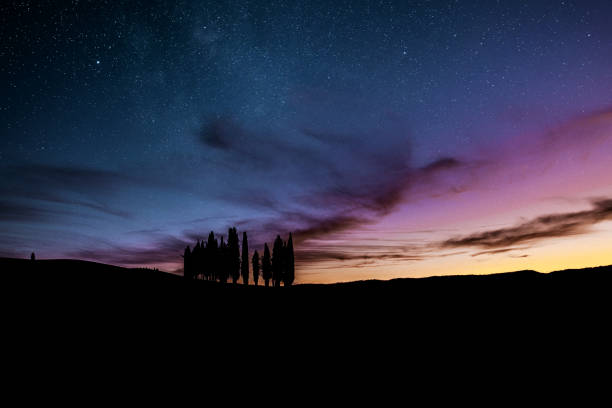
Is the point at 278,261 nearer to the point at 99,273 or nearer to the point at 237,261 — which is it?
the point at 237,261

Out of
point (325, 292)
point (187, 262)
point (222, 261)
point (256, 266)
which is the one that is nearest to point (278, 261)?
point (256, 266)

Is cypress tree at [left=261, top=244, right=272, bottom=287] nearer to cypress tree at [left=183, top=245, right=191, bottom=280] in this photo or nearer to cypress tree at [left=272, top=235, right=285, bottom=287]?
cypress tree at [left=272, top=235, right=285, bottom=287]

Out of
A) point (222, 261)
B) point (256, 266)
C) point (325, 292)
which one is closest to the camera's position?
point (325, 292)

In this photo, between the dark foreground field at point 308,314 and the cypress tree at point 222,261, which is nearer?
the dark foreground field at point 308,314

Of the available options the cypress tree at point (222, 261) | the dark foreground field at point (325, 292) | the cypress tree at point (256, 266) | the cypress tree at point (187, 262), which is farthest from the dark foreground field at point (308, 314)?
the cypress tree at point (187, 262)

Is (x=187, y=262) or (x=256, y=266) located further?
(x=187, y=262)

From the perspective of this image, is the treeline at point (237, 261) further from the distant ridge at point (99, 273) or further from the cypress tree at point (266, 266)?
the distant ridge at point (99, 273)

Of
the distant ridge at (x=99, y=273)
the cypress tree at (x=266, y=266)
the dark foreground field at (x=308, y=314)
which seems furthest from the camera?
the cypress tree at (x=266, y=266)

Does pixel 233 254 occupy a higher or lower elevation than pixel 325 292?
higher

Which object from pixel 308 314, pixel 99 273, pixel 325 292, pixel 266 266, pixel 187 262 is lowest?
pixel 308 314

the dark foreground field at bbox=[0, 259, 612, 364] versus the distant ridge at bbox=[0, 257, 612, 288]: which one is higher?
the distant ridge at bbox=[0, 257, 612, 288]

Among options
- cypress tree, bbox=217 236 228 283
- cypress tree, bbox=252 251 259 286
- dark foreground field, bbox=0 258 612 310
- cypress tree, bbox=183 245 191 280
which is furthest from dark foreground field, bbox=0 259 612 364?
cypress tree, bbox=183 245 191 280

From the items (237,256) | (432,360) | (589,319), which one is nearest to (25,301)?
(432,360)

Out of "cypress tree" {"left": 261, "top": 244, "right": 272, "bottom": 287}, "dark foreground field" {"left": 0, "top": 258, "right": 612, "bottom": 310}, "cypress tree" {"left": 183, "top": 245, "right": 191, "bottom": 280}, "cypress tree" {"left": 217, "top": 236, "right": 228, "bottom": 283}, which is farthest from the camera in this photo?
"cypress tree" {"left": 183, "top": 245, "right": 191, "bottom": 280}
